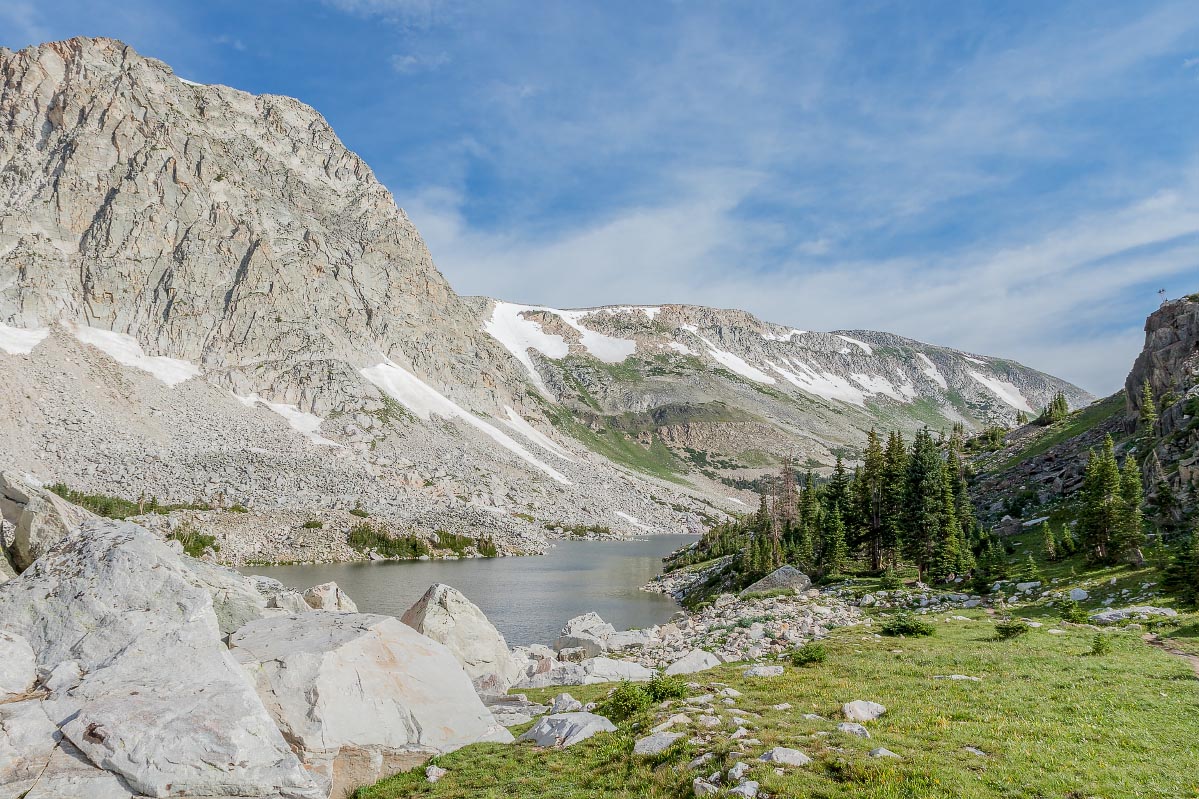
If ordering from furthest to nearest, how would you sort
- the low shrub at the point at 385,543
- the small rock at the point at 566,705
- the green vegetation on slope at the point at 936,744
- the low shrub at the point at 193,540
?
the low shrub at the point at 385,543, the low shrub at the point at 193,540, the small rock at the point at 566,705, the green vegetation on slope at the point at 936,744

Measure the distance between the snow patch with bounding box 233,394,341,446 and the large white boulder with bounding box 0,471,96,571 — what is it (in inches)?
5122

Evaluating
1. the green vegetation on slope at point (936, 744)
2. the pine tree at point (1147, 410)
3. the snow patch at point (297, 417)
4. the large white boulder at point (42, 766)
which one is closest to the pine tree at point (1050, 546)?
the pine tree at point (1147, 410)

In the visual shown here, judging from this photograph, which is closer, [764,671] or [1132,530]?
[764,671]

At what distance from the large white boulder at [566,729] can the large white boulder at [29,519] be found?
52.1 feet

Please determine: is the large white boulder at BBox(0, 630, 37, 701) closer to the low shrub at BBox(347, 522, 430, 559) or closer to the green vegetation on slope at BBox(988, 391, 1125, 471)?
the green vegetation on slope at BBox(988, 391, 1125, 471)

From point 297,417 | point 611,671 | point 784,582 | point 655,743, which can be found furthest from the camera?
point 297,417

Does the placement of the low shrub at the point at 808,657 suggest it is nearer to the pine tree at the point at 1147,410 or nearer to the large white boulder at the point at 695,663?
the large white boulder at the point at 695,663

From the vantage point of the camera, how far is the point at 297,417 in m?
152

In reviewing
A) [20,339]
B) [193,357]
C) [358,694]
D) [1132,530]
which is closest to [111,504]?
[20,339]

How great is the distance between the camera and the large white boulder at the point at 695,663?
25516mm

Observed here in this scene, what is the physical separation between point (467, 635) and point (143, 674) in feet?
57.7

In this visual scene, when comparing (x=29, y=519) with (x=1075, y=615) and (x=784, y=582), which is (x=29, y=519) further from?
(x=784, y=582)

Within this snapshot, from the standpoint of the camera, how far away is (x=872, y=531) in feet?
203

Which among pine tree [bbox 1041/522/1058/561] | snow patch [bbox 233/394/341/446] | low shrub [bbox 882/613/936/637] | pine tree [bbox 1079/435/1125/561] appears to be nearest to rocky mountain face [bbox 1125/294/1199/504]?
pine tree [bbox 1079/435/1125/561]
